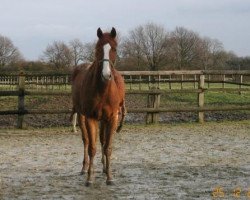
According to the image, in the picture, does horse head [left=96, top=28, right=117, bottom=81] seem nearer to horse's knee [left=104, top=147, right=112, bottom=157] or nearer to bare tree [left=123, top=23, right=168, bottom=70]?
horse's knee [left=104, top=147, right=112, bottom=157]

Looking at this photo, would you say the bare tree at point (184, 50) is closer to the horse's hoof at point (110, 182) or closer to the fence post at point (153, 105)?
the fence post at point (153, 105)

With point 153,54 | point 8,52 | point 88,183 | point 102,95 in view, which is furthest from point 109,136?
point 8,52

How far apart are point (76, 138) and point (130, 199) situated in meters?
5.18

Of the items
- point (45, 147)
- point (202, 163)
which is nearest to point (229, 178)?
point (202, 163)

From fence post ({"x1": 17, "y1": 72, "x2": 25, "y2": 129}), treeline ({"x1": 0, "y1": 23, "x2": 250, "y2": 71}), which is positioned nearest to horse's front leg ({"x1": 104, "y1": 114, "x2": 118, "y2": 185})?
fence post ({"x1": 17, "y1": 72, "x2": 25, "y2": 129})

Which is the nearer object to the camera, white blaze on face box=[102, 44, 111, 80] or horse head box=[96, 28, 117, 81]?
white blaze on face box=[102, 44, 111, 80]

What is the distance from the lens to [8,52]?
7050 cm

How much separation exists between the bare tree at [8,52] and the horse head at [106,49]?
62.4 m

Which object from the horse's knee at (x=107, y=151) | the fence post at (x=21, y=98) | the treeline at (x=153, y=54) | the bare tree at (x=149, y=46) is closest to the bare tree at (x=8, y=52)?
the treeline at (x=153, y=54)
